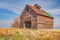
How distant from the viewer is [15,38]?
3303 millimetres

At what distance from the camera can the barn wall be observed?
24.7 m

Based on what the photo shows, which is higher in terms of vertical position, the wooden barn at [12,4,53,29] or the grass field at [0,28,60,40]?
the wooden barn at [12,4,53,29]

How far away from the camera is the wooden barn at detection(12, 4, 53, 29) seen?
24797 millimetres

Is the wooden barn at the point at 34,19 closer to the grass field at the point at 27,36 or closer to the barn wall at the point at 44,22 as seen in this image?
the barn wall at the point at 44,22

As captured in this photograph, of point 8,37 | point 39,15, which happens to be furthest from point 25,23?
point 8,37

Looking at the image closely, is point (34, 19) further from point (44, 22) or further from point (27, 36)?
point (27, 36)

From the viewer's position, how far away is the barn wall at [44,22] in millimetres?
24698

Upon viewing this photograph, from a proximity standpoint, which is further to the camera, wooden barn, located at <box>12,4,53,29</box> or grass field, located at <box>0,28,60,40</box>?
wooden barn, located at <box>12,4,53,29</box>

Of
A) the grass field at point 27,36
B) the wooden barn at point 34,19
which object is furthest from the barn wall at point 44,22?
the grass field at point 27,36

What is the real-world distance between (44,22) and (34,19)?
2068 millimetres

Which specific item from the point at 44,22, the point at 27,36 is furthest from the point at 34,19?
the point at 27,36

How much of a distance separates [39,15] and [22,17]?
3.62 meters

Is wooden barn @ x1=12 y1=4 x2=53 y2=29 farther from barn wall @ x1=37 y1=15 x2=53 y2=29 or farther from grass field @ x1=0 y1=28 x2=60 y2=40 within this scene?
grass field @ x1=0 y1=28 x2=60 y2=40

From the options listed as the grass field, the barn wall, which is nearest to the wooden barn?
the barn wall
